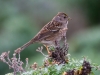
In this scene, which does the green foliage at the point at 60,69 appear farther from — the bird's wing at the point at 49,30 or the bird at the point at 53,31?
the bird's wing at the point at 49,30

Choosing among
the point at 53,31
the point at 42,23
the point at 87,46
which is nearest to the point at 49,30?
the point at 53,31

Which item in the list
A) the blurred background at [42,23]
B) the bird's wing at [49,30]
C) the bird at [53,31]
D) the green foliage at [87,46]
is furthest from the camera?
the blurred background at [42,23]

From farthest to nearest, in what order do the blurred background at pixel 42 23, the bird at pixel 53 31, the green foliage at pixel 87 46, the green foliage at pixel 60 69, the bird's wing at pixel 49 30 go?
the blurred background at pixel 42 23 < the green foliage at pixel 87 46 < the bird's wing at pixel 49 30 < the bird at pixel 53 31 < the green foliage at pixel 60 69

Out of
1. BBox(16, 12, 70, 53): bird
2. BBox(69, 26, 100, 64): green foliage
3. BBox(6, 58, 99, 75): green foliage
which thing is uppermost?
BBox(69, 26, 100, 64): green foliage

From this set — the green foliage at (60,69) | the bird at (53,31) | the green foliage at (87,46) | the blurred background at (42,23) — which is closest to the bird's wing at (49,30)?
the bird at (53,31)

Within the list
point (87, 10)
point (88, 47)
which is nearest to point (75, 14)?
point (87, 10)

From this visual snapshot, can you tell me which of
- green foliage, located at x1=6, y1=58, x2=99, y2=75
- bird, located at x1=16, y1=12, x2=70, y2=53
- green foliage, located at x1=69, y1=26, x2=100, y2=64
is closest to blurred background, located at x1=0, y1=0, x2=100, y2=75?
green foliage, located at x1=69, y1=26, x2=100, y2=64

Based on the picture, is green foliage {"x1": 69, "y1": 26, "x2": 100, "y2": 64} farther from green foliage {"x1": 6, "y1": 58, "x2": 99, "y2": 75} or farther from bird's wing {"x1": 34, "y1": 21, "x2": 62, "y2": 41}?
green foliage {"x1": 6, "y1": 58, "x2": 99, "y2": 75}

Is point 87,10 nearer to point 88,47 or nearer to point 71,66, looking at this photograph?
point 88,47
